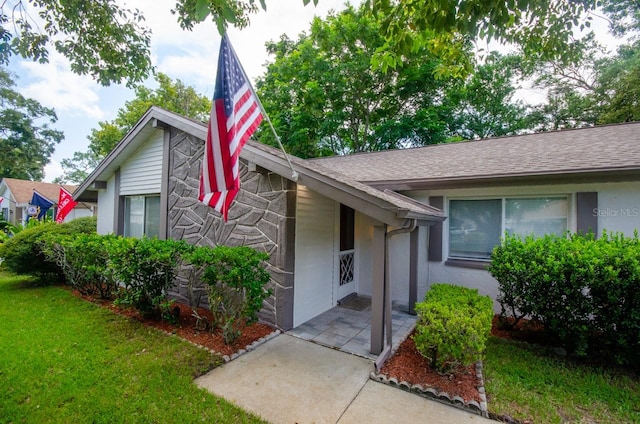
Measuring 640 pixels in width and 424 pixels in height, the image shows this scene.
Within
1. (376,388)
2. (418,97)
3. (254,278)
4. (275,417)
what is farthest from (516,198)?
(418,97)

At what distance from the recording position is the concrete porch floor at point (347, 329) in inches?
168

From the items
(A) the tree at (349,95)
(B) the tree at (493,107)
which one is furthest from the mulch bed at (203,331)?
(B) the tree at (493,107)

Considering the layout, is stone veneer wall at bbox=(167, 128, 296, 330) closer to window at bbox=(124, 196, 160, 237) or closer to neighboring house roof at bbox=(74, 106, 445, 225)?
neighboring house roof at bbox=(74, 106, 445, 225)

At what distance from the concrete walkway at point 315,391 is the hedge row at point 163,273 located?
76cm

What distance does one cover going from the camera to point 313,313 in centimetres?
540

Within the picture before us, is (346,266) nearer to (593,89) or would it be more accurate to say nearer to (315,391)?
(315,391)

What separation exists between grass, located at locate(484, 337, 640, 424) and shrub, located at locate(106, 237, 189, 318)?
A: 4.83 meters

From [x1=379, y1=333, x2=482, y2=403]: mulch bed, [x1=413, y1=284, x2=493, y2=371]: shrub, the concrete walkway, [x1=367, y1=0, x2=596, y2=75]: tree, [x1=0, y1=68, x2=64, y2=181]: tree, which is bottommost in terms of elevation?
the concrete walkway

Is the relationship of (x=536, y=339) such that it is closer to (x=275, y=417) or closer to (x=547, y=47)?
(x=275, y=417)

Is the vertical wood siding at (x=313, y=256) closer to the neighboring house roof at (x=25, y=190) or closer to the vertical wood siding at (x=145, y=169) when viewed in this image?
the vertical wood siding at (x=145, y=169)

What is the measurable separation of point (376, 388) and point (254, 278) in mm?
2140

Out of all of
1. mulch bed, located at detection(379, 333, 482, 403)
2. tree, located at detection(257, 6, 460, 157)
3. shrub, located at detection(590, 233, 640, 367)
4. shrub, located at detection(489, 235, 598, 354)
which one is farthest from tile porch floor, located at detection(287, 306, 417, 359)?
tree, located at detection(257, 6, 460, 157)

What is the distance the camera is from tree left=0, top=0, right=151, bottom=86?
15.2 ft

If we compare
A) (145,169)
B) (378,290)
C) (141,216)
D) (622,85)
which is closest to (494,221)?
(378,290)
